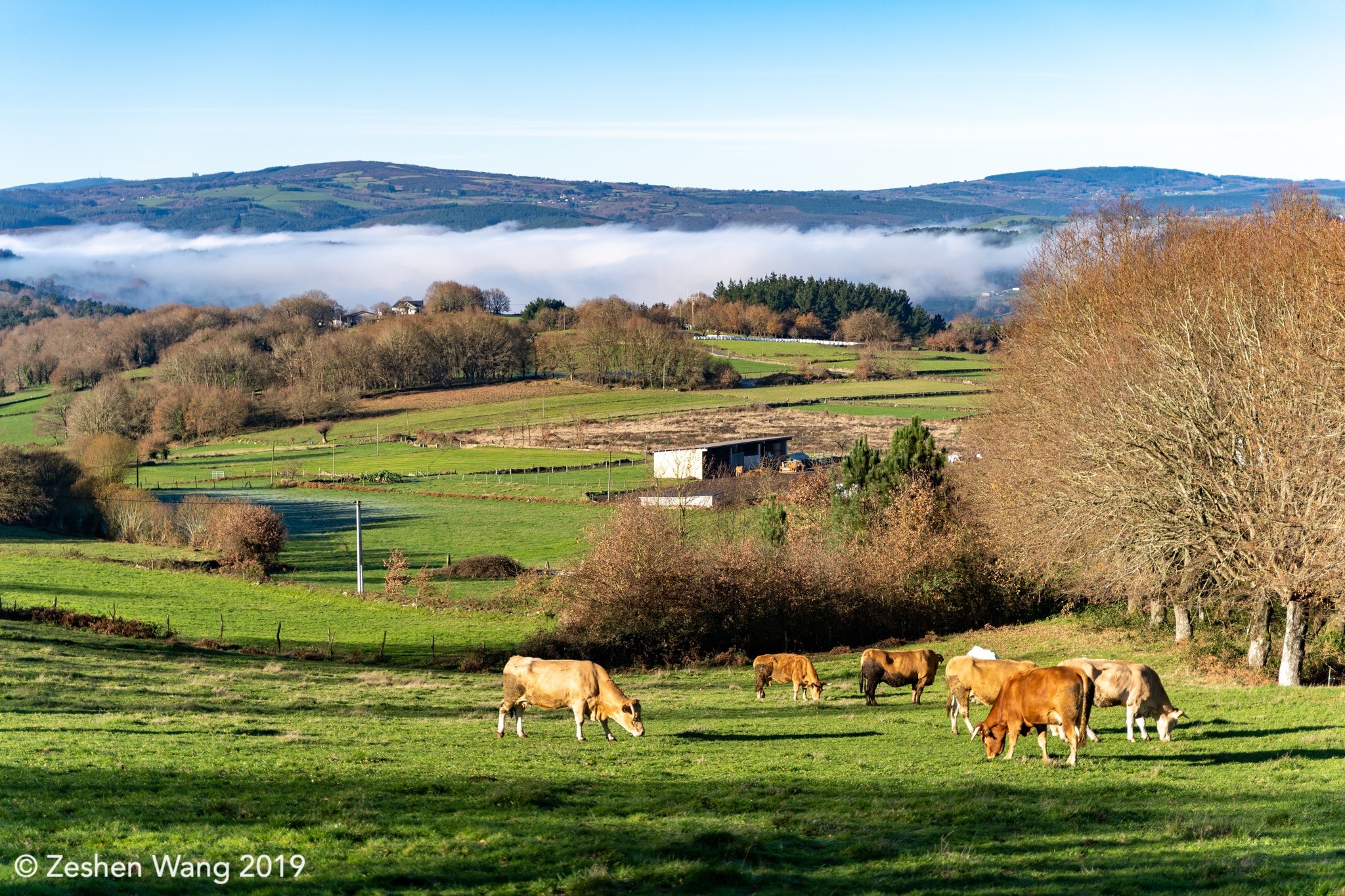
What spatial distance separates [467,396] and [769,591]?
119 metres

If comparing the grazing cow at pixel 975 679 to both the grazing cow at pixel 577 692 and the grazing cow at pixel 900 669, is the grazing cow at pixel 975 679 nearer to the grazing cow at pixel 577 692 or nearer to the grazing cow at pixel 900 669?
the grazing cow at pixel 900 669

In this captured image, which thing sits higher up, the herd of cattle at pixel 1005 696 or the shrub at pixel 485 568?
the herd of cattle at pixel 1005 696

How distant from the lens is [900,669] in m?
24.7

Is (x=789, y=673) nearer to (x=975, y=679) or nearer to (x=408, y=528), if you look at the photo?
(x=975, y=679)

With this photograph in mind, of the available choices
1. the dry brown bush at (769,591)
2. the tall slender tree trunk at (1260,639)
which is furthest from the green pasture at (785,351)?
the tall slender tree trunk at (1260,639)

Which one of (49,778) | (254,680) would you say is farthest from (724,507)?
(49,778)

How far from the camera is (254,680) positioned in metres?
28.5

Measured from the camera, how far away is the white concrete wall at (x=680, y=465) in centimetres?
8962

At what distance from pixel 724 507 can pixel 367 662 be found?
35369 mm

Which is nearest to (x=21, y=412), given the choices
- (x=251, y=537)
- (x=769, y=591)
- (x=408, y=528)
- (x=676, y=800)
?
(x=408, y=528)

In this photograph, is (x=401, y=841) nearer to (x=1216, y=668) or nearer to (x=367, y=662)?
(x=1216, y=668)

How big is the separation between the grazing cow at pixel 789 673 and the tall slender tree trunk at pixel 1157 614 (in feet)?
51.6

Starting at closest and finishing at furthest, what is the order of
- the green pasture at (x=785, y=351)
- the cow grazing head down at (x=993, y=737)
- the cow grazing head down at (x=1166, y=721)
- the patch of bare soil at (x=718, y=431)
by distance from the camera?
1. the cow grazing head down at (x=993, y=737)
2. the cow grazing head down at (x=1166, y=721)
3. the patch of bare soil at (x=718, y=431)
4. the green pasture at (x=785, y=351)

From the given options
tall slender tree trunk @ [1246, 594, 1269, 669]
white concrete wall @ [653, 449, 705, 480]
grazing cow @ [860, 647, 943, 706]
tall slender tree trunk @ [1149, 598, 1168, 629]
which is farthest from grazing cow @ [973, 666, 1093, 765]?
white concrete wall @ [653, 449, 705, 480]
